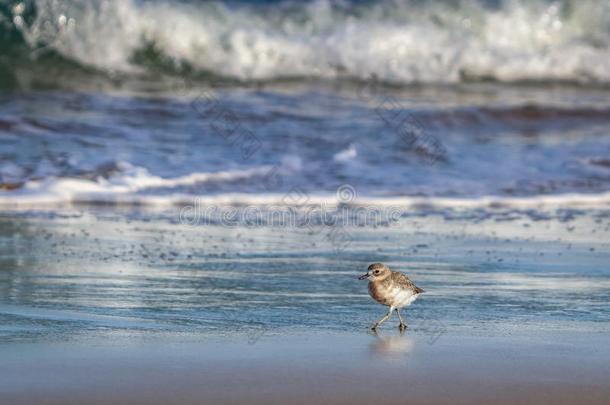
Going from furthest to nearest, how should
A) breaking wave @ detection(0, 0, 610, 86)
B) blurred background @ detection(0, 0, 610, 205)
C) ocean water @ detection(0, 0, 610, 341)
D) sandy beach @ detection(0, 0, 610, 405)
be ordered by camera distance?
breaking wave @ detection(0, 0, 610, 86), blurred background @ detection(0, 0, 610, 205), ocean water @ detection(0, 0, 610, 341), sandy beach @ detection(0, 0, 610, 405)

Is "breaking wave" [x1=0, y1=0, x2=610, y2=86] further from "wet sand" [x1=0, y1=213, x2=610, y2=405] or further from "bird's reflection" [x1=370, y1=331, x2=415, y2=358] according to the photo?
"bird's reflection" [x1=370, y1=331, x2=415, y2=358]

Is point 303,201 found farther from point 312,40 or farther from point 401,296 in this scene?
point 312,40

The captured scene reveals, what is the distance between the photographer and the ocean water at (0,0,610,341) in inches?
247

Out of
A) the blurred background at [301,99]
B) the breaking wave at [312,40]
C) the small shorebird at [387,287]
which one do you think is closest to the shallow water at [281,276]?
the small shorebird at [387,287]

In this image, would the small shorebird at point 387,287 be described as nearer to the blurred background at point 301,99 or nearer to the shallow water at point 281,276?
the shallow water at point 281,276

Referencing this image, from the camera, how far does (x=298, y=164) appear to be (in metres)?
12.4

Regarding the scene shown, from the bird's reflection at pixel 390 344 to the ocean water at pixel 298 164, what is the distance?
17 centimetres

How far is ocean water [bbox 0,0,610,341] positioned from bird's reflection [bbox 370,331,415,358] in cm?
17

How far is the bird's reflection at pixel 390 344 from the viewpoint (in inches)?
195

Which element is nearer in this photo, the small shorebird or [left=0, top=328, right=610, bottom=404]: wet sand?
[left=0, top=328, right=610, bottom=404]: wet sand

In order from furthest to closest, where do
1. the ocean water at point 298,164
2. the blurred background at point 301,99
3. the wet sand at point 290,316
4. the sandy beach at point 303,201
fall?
the blurred background at point 301,99, the ocean water at point 298,164, the sandy beach at point 303,201, the wet sand at point 290,316

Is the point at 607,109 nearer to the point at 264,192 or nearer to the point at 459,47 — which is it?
the point at 459,47

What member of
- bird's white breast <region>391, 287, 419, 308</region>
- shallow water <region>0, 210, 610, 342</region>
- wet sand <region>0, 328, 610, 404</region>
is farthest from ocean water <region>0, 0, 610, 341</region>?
wet sand <region>0, 328, 610, 404</region>

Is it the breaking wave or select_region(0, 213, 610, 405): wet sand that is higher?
the breaking wave
